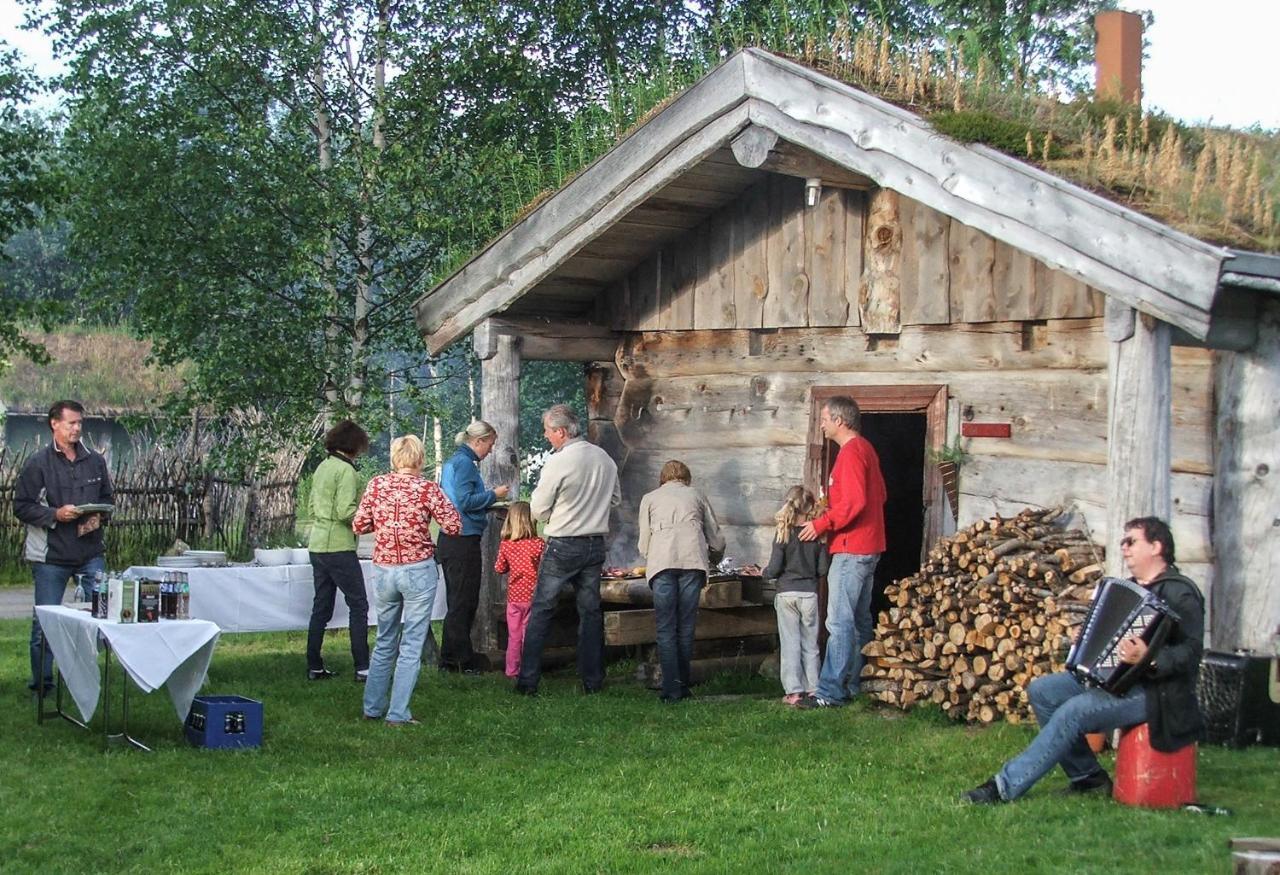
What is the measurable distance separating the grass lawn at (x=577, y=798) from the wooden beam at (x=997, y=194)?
258 cm

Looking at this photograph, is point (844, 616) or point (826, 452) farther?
point (826, 452)

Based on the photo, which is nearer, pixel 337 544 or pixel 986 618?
pixel 986 618

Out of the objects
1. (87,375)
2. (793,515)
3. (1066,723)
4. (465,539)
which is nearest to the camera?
(1066,723)

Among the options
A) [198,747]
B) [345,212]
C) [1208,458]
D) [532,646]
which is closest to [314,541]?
[532,646]

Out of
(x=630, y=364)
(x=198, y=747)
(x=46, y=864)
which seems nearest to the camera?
(x=46, y=864)

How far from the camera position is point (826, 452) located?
11.6 metres

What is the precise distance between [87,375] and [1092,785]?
35.0m

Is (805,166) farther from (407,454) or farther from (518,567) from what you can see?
(518,567)

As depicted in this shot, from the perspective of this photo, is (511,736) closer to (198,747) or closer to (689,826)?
(198,747)

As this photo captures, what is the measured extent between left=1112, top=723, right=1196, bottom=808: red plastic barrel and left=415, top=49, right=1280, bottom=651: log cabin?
5.77 ft

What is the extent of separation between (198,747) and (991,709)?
4.67 m

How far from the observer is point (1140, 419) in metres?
8.25

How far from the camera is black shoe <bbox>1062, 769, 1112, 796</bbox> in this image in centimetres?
721

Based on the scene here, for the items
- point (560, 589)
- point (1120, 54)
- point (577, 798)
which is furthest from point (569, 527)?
point (1120, 54)
